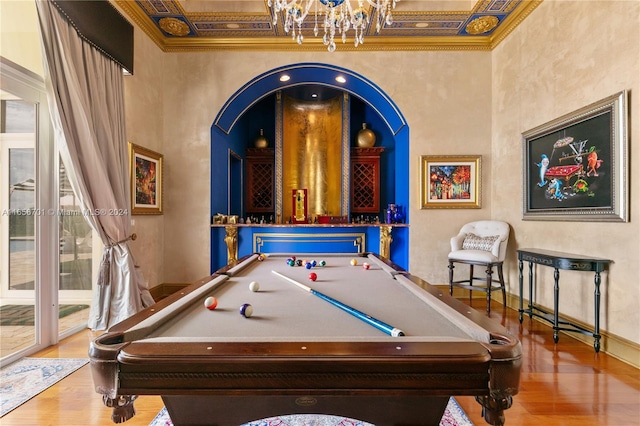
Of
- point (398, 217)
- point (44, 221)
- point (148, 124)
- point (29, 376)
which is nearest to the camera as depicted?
point (29, 376)

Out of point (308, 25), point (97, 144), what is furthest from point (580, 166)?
point (97, 144)

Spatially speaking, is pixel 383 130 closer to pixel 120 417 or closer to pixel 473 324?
pixel 473 324

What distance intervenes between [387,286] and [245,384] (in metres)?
1.12

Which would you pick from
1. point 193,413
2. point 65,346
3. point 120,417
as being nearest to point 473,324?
point 193,413

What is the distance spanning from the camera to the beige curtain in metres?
2.69

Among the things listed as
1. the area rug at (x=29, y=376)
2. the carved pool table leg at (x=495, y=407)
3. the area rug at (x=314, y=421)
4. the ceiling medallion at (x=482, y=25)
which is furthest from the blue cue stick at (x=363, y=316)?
the ceiling medallion at (x=482, y=25)

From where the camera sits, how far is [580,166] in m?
3.15

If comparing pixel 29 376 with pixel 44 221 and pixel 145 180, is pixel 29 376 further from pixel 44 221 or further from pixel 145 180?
pixel 145 180

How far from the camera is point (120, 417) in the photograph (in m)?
1.02

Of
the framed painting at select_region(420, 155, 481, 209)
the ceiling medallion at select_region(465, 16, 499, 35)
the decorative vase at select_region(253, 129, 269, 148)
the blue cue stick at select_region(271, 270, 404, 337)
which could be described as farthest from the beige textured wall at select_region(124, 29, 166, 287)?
the ceiling medallion at select_region(465, 16, 499, 35)

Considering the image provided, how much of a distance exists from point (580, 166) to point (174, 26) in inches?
203

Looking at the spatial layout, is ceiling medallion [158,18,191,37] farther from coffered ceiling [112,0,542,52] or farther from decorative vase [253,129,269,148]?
decorative vase [253,129,269,148]

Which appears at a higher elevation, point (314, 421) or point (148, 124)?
point (148, 124)

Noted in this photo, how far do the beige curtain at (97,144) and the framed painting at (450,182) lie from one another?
12.7ft
